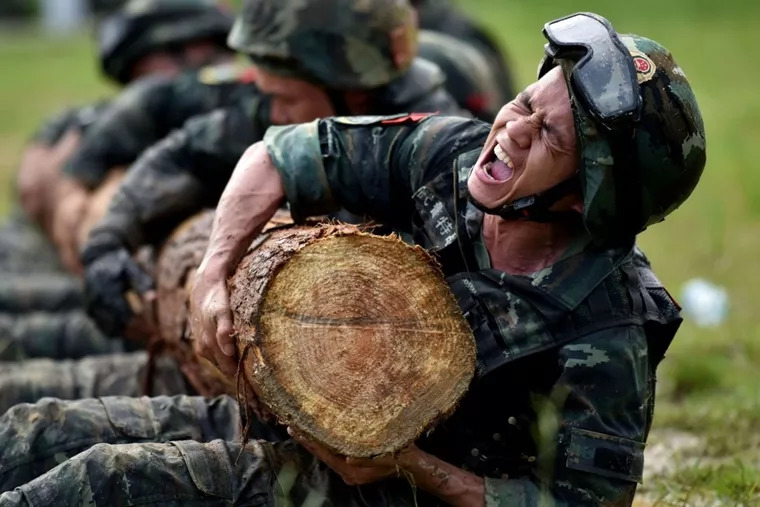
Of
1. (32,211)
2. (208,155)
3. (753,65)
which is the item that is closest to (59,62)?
(753,65)

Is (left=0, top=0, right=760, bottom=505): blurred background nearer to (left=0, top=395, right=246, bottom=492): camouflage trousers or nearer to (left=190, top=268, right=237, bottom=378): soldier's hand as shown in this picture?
(left=0, top=395, right=246, bottom=492): camouflage trousers

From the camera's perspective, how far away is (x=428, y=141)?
149 inches

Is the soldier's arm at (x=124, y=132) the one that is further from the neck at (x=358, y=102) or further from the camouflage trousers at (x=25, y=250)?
the neck at (x=358, y=102)

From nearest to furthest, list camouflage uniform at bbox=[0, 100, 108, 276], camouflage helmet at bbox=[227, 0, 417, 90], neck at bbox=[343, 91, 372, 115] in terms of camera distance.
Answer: camouflage helmet at bbox=[227, 0, 417, 90]
neck at bbox=[343, 91, 372, 115]
camouflage uniform at bbox=[0, 100, 108, 276]

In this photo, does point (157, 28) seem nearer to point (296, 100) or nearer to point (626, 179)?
point (296, 100)

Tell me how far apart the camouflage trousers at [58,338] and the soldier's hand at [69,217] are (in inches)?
21.4

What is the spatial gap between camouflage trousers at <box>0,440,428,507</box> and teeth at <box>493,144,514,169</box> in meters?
0.87

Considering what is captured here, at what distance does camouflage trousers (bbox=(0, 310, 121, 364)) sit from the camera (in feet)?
21.6

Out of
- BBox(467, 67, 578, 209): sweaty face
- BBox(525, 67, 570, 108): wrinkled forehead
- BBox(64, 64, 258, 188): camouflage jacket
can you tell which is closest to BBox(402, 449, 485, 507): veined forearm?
BBox(467, 67, 578, 209): sweaty face

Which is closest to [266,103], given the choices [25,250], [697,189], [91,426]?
[91,426]

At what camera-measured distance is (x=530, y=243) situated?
3.55 m

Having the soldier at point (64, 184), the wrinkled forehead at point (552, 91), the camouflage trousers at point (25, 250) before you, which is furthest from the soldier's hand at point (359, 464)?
the camouflage trousers at point (25, 250)

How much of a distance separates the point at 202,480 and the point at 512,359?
0.85 m

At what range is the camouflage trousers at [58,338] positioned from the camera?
6586 mm
